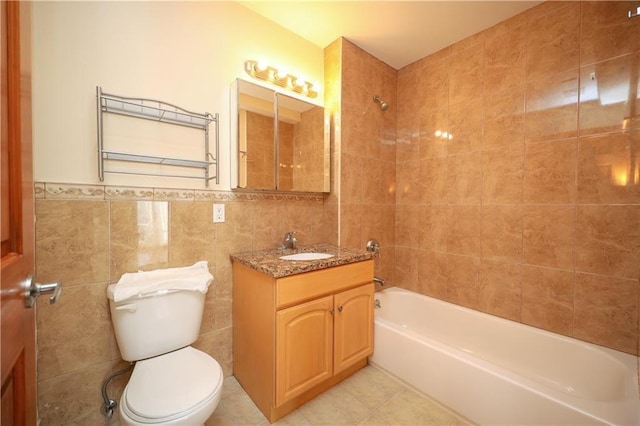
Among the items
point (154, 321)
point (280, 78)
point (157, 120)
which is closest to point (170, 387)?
point (154, 321)

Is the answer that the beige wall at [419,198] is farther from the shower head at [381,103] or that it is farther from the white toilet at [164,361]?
the white toilet at [164,361]

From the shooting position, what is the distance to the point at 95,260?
128 cm

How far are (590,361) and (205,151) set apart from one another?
2.60m

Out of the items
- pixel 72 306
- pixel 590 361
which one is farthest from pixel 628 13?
pixel 72 306

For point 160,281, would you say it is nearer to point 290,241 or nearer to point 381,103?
point 290,241

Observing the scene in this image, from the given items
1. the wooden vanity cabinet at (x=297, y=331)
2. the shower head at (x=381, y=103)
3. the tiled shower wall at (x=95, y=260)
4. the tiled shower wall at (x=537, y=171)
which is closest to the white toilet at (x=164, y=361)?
the tiled shower wall at (x=95, y=260)

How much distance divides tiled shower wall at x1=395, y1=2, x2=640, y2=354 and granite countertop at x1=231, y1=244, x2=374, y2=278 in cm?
93

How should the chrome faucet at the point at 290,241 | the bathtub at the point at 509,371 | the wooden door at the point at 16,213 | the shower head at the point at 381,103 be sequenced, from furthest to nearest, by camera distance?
the shower head at the point at 381,103
the chrome faucet at the point at 290,241
the bathtub at the point at 509,371
the wooden door at the point at 16,213

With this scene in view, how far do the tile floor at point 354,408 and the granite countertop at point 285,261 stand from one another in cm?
84

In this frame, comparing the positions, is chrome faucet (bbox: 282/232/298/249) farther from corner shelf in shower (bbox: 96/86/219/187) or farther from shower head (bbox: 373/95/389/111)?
shower head (bbox: 373/95/389/111)

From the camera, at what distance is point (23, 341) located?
562mm

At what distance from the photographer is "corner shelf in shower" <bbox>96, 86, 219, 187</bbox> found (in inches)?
50.0

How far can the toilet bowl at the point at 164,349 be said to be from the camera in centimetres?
98

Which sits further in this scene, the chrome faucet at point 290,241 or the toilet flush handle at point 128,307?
the chrome faucet at point 290,241
